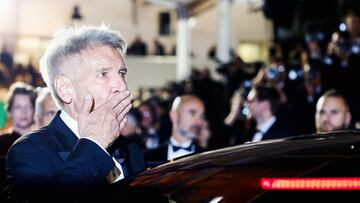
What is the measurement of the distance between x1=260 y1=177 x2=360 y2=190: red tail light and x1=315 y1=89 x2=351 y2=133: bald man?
4.94 meters

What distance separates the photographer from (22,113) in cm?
691

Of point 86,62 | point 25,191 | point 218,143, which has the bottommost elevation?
point 218,143

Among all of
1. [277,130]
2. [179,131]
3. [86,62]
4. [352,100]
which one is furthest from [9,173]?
[352,100]

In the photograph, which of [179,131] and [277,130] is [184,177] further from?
[277,130]

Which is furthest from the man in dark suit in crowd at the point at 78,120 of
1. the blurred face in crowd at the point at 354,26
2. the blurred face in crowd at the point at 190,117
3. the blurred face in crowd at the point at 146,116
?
the blurred face in crowd at the point at 146,116

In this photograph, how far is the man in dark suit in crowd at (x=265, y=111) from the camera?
7977 millimetres

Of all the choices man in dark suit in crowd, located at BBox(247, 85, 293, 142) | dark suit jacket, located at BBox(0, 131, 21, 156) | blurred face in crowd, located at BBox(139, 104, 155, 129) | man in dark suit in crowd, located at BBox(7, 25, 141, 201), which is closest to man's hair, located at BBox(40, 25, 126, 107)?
man in dark suit in crowd, located at BBox(7, 25, 141, 201)

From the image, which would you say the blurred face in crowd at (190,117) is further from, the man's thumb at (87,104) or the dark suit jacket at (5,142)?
the man's thumb at (87,104)

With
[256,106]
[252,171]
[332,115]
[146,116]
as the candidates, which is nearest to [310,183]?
[252,171]

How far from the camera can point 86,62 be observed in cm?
295

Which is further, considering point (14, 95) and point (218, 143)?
point (218, 143)

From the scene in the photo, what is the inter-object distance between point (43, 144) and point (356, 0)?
13698 mm

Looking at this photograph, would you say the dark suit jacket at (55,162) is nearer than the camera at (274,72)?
Yes

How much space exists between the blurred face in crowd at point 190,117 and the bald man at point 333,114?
1.05m
